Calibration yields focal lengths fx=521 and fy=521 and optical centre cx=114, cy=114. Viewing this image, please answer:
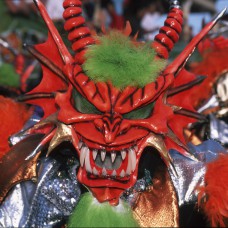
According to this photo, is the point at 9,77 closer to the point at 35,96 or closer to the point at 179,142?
the point at 35,96

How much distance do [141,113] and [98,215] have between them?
0.47 metres

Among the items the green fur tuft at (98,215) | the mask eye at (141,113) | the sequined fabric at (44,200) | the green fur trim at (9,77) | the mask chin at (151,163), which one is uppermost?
the green fur trim at (9,77)

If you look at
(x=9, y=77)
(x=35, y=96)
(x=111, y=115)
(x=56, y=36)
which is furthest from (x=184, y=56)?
(x=9, y=77)

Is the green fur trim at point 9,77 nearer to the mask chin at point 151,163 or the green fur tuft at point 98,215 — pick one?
the mask chin at point 151,163

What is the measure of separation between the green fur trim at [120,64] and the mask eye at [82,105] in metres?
0.11

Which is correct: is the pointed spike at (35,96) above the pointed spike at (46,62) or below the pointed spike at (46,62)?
below

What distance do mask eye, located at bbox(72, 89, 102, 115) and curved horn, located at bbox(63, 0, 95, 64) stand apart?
148mm

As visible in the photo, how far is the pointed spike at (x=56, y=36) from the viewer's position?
230 centimetres

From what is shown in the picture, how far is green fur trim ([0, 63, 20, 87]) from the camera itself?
467 centimetres

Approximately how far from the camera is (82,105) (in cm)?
222

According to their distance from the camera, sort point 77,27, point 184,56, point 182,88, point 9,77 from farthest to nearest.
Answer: point 9,77 < point 182,88 < point 184,56 < point 77,27

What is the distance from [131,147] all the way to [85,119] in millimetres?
225

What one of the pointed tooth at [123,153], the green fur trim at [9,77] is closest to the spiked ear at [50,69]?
the pointed tooth at [123,153]

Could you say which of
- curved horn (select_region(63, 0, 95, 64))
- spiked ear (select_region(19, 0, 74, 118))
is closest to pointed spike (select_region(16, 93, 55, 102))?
spiked ear (select_region(19, 0, 74, 118))
